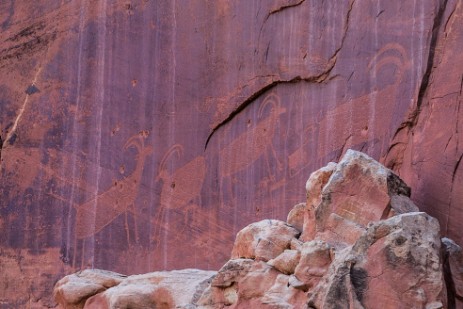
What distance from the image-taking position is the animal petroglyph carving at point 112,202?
9.87m

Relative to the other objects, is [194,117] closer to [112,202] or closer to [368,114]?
[112,202]

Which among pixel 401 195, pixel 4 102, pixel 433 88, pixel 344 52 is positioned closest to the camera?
pixel 401 195

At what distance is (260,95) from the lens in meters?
9.05

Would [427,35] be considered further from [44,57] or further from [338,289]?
[44,57]

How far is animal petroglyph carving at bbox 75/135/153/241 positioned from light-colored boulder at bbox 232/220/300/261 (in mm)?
2787

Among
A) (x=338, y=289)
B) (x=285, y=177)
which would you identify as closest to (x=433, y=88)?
(x=285, y=177)

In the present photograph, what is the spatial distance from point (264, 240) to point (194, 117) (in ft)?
9.32

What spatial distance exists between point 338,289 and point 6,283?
5.54 metres

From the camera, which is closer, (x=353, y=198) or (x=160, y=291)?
(x=353, y=198)

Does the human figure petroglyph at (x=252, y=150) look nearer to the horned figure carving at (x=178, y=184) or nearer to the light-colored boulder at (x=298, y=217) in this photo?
the horned figure carving at (x=178, y=184)

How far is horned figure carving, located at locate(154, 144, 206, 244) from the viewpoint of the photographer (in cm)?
944

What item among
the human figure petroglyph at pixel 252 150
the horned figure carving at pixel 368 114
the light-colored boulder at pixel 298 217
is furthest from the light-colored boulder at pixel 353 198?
the human figure petroglyph at pixel 252 150

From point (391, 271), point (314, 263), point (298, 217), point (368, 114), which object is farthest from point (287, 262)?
point (368, 114)

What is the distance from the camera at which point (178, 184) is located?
9578mm
